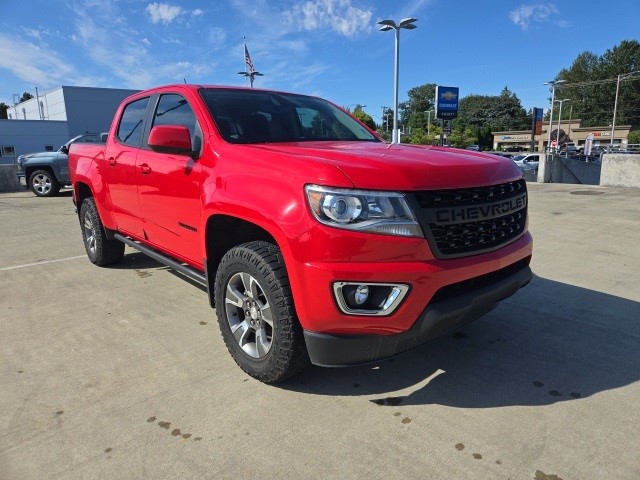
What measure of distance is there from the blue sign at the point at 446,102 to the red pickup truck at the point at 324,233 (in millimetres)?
29202

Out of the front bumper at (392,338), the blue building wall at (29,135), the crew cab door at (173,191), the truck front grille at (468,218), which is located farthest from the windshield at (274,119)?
the blue building wall at (29,135)

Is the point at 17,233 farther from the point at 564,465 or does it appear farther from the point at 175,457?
the point at 564,465

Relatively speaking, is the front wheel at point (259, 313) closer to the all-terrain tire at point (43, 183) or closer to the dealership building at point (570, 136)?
the all-terrain tire at point (43, 183)

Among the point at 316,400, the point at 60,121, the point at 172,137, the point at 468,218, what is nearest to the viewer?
the point at 468,218

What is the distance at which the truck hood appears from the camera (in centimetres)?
230

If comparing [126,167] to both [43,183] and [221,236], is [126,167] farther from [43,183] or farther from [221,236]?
[43,183]

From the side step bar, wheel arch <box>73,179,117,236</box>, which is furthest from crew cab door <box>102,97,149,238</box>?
wheel arch <box>73,179,117,236</box>

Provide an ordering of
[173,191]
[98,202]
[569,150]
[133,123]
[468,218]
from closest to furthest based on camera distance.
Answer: [468,218], [173,191], [133,123], [98,202], [569,150]

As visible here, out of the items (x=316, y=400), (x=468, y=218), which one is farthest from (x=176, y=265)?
(x=468, y=218)

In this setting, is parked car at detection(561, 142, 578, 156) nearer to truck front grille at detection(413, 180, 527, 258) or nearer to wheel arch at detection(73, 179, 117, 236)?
wheel arch at detection(73, 179, 117, 236)

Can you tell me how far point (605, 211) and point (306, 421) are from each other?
903 cm

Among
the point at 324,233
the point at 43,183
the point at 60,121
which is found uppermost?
the point at 60,121

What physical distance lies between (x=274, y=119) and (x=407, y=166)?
1.55 metres

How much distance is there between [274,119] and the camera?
3594 millimetres
